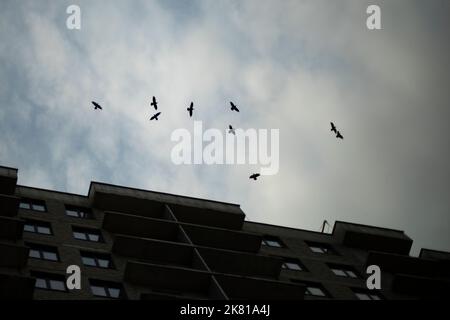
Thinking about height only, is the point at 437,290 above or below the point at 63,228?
below

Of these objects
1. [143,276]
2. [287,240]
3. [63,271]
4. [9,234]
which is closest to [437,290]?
[287,240]

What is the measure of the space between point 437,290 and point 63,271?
18395 mm

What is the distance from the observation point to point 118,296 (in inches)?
1209

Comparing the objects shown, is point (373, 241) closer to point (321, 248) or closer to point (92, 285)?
point (321, 248)

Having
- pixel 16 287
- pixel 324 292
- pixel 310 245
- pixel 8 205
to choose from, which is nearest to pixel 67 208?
pixel 8 205

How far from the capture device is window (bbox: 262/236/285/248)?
41.2m

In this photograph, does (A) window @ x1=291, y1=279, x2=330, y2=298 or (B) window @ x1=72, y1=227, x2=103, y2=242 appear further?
(B) window @ x1=72, y1=227, x2=103, y2=242

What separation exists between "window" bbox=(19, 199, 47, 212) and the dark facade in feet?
0.18

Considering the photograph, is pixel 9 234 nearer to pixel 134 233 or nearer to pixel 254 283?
pixel 134 233

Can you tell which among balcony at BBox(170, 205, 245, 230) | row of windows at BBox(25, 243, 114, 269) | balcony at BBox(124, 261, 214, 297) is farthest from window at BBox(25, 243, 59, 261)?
balcony at BBox(170, 205, 245, 230)

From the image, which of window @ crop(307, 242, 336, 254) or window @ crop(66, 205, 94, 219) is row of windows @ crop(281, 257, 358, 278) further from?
window @ crop(66, 205, 94, 219)

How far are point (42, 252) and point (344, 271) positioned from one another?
1595cm
